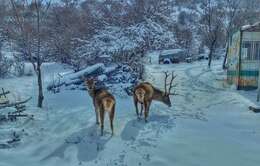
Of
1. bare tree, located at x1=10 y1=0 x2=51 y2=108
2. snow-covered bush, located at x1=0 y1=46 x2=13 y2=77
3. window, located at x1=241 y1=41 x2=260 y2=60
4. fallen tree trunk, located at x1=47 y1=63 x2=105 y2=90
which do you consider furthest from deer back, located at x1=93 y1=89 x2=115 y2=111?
snow-covered bush, located at x1=0 y1=46 x2=13 y2=77

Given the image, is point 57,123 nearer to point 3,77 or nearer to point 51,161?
point 51,161

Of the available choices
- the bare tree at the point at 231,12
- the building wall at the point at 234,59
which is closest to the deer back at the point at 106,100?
the building wall at the point at 234,59

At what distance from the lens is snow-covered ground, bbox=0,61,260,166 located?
8719 mm

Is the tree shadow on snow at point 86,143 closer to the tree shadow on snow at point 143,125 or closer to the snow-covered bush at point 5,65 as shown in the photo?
the tree shadow on snow at point 143,125

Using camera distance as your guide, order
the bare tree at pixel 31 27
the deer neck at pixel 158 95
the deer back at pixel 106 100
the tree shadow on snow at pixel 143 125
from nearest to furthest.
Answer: the deer back at pixel 106 100, the tree shadow on snow at pixel 143 125, the deer neck at pixel 158 95, the bare tree at pixel 31 27

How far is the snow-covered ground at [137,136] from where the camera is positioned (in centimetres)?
872

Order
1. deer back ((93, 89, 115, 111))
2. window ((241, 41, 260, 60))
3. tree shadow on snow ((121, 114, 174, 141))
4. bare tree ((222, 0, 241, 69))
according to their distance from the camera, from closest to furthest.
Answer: deer back ((93, 89, 115, 111)) < tree shadow on snow ((121, 114, 174, 141)) < window ((241, 41, 260, 60)) < bare tree ((222, 0, 241, 69))

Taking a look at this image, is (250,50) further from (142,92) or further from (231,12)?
(231,12)

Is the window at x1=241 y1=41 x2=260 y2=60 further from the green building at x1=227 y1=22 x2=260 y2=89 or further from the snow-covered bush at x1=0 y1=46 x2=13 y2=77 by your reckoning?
the snow-covered bush at x1=0 y1=46 x2=13 y2=77

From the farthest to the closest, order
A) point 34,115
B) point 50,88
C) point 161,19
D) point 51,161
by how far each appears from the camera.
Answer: point 161,19, point 50,88, point 34,115, point 51,161

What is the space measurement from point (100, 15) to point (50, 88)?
5247mm

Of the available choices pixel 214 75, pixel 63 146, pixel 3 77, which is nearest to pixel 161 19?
pixel 214 75

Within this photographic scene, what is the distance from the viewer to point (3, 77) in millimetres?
23172

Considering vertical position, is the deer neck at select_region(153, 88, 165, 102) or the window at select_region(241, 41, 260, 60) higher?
the window at select_region(241, 41, 260, 60)
